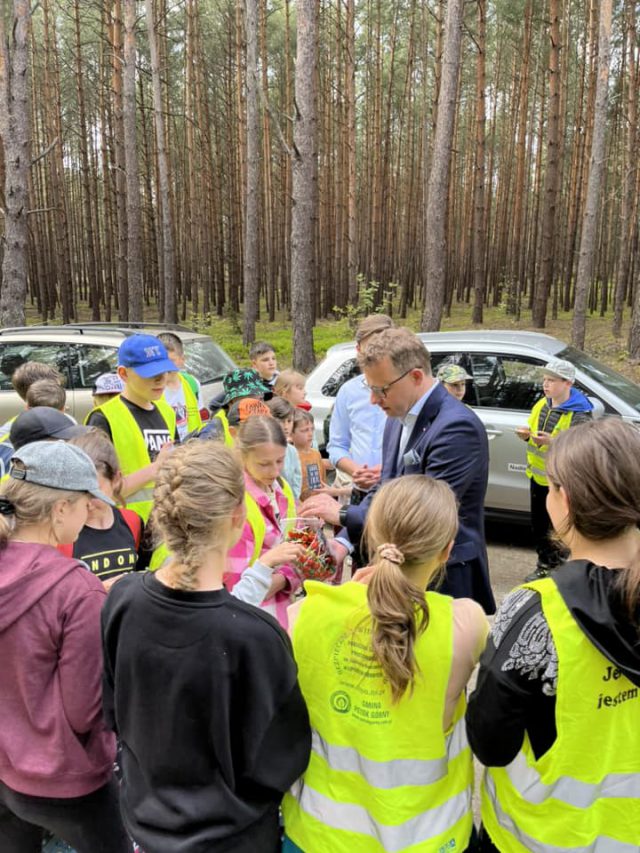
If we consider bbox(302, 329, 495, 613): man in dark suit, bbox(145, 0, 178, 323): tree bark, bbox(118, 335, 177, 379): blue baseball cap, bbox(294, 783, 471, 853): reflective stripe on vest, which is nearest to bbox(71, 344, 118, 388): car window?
bbox(118, 335, 177, 379): blue baseball cap

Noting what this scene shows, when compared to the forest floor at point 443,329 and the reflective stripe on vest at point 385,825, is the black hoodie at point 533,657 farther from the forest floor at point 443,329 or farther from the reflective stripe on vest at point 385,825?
the forest floor at point 443,329

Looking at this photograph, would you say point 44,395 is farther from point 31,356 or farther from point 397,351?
point 31,356

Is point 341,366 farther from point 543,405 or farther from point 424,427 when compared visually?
point 424,427

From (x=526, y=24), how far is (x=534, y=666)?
2246 cm

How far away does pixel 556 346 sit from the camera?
20.9ft

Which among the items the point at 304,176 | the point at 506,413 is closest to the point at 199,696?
the point at 506,413

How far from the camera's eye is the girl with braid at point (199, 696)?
5.06 ft

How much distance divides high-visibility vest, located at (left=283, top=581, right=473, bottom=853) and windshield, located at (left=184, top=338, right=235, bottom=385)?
6332 mm

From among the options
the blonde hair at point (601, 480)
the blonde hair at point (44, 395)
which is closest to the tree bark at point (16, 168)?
the blonde hair at point (44, 395)

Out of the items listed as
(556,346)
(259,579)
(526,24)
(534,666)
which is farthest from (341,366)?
(526,24)

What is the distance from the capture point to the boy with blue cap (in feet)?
11.1

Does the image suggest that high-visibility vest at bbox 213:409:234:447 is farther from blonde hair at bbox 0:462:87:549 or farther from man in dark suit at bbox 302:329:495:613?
blonde hair at bbox 0:462:87:549

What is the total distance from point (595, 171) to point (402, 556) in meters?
13.7

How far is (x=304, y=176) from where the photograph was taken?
10.9m
